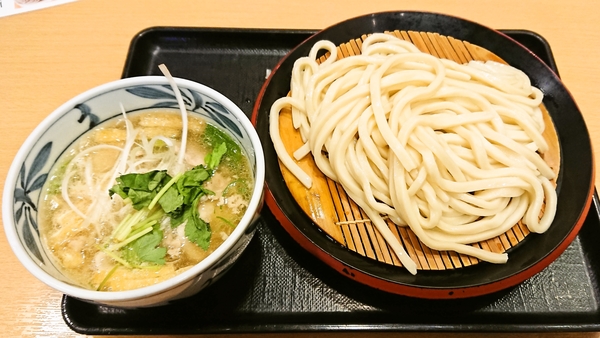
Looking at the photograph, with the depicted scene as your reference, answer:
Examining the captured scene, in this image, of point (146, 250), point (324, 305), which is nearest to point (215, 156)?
point (146, 250)

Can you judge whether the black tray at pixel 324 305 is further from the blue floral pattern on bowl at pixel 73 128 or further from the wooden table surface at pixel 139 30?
the wooden table surface at pixel 139 30

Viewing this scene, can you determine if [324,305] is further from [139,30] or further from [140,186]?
[139,30]

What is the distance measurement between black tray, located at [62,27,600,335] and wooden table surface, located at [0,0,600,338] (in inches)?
23.6

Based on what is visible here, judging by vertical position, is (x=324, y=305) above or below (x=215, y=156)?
below

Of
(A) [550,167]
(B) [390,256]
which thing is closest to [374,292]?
(B) [390,256]

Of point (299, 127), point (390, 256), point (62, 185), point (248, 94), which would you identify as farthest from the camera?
point (248, 94)

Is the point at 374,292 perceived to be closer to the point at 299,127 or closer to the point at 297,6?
the point at 299,127

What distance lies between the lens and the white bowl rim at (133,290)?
2.51 feet

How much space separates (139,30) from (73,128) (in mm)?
1015

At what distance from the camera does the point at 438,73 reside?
4.53 feet

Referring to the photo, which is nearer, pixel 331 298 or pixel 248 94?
pixel 331 298

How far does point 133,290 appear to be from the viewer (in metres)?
0.77

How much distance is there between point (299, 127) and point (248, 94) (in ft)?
1.14

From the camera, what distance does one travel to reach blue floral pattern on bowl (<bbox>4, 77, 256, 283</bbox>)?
89 cm
